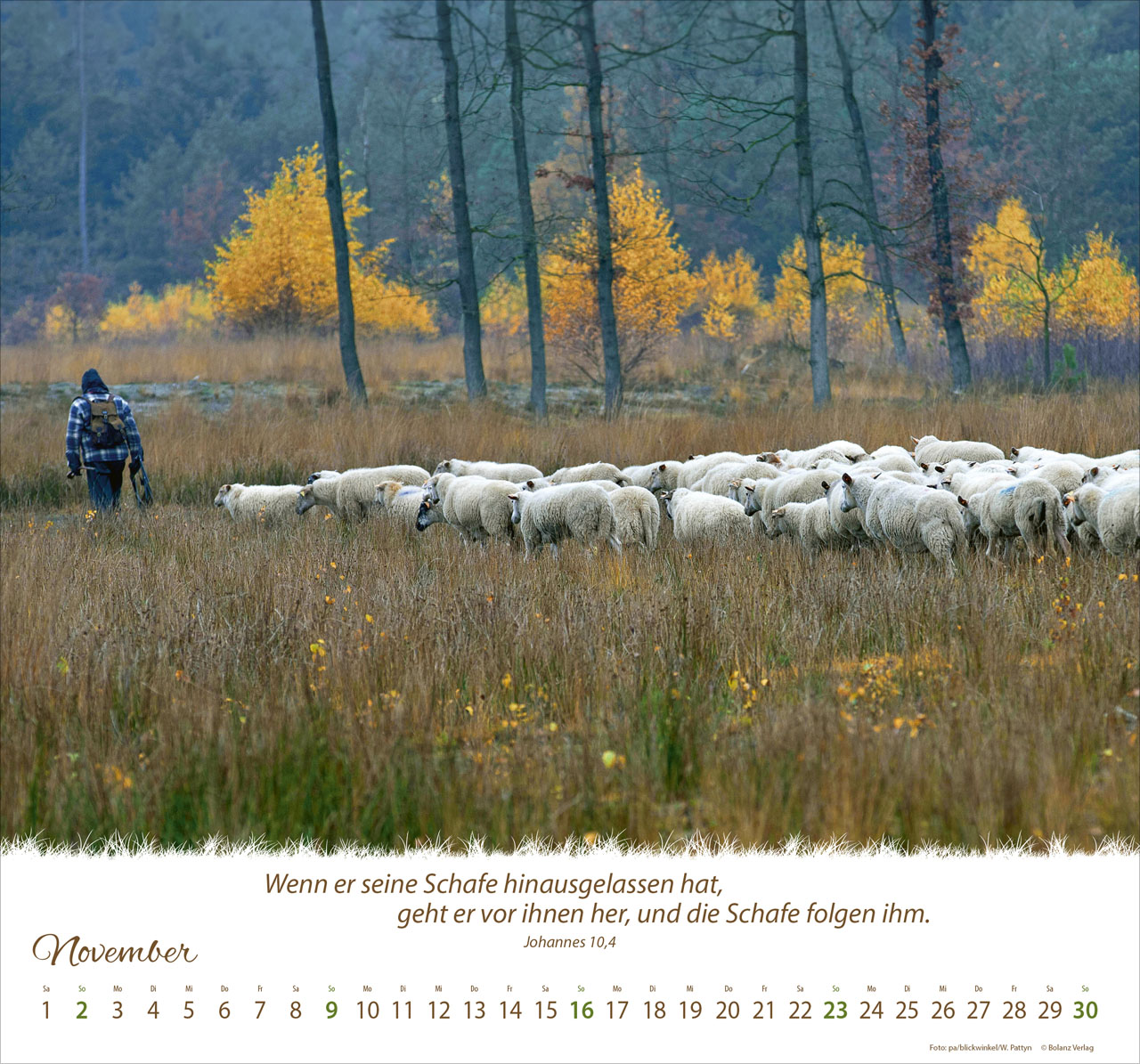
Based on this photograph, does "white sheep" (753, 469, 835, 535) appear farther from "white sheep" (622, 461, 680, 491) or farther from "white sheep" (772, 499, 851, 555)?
"white sheep" (622, 461, 680, 491)

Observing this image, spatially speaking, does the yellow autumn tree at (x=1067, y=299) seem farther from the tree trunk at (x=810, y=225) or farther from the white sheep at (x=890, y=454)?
the white sheep at (x=890, y=454)

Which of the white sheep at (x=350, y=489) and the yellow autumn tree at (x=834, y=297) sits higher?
the yellow autumn tree at (x=834, y=297)

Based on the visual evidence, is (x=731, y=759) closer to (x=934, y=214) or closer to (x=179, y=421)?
(x=179, y=421)

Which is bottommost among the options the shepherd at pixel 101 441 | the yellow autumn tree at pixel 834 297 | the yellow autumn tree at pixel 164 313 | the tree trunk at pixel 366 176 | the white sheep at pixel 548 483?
the white sheep at pixel 548 483

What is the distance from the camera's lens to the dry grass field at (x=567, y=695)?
3342 millimetres

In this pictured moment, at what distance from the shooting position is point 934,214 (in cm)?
2130

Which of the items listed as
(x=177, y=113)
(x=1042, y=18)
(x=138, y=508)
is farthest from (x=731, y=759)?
(x=177, y=113)

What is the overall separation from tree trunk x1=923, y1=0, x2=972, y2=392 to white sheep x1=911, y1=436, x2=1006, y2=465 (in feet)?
34.0

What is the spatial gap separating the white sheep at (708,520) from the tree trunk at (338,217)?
37.4ft

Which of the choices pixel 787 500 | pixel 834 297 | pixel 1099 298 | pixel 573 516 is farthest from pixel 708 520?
pixel 834 297

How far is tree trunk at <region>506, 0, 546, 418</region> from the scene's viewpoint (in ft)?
64.1

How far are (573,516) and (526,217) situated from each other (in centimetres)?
1278

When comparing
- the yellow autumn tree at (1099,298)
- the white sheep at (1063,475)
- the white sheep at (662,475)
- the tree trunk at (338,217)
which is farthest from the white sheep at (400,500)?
the yellow autumn tree at (1099,298)

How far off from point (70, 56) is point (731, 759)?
2719 inches
